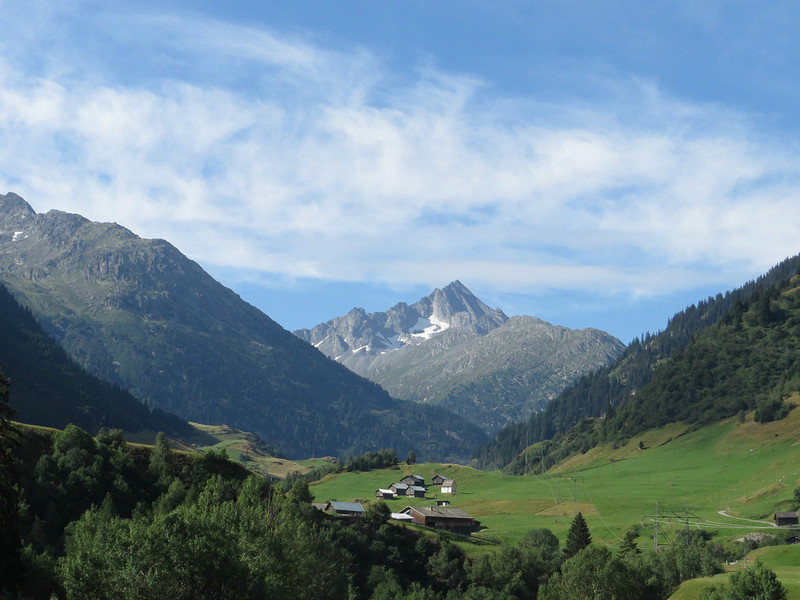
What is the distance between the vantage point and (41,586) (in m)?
66.9

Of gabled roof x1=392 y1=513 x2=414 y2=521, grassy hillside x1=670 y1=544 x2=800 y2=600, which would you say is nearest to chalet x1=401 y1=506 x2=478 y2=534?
gabled roof x1=392 y1=513 x2=414 y2=521

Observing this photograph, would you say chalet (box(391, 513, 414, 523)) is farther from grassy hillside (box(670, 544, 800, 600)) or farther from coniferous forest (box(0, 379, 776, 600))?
grassy hillside (box(670, 544, 800, 600))

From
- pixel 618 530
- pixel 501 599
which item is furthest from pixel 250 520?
pixel 618 530

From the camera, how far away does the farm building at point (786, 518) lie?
17412 centimetres

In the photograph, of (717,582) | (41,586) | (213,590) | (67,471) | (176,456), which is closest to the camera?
(213,590)

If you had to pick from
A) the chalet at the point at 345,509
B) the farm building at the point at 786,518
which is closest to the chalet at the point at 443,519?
the chalet at the point at 345,509

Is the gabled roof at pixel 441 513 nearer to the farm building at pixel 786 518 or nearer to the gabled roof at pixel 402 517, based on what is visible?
the gabled roof at pixel 402 517

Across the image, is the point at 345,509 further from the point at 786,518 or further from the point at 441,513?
the point at 786,518

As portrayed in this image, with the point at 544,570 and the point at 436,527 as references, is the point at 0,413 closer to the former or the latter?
the point at 544,570

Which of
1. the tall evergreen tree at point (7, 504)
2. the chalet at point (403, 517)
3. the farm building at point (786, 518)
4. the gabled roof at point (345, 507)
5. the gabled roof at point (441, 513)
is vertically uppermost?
the tall evergreen tree at point (7, 504)

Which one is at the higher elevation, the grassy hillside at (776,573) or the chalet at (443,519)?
the grassy hillside at (776,573)

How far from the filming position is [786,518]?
17438cm

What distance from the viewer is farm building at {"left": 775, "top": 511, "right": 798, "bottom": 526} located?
174 metres

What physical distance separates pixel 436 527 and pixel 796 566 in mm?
79116
